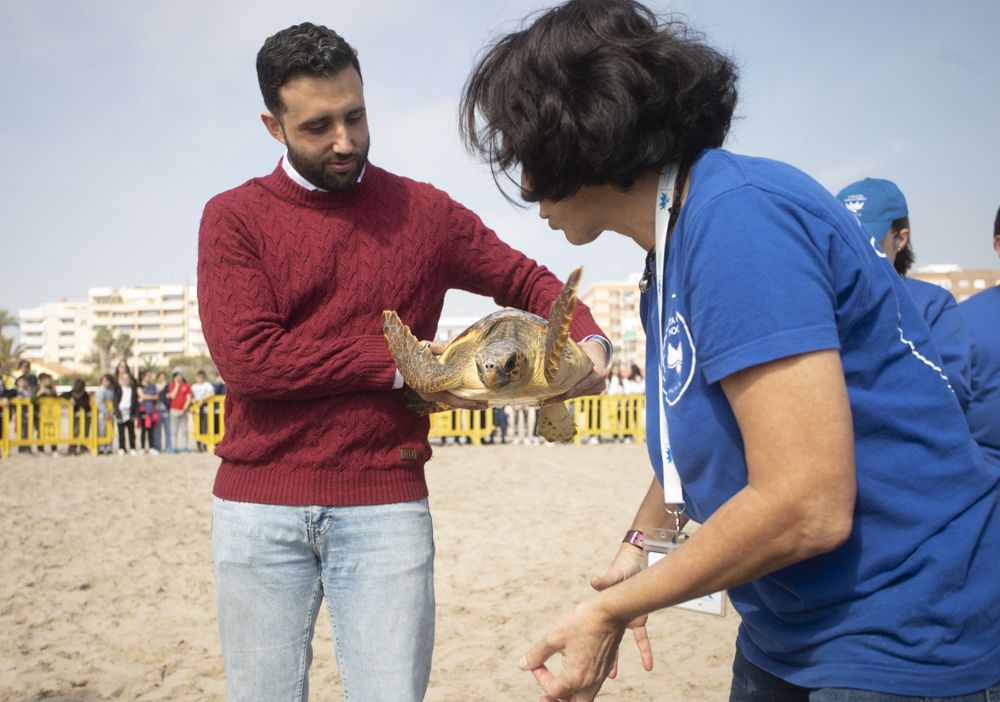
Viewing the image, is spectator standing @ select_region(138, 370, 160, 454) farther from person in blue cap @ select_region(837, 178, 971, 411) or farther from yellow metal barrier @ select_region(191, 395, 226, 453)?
person in blue cap @ select_region(837, 178, 971, 411)

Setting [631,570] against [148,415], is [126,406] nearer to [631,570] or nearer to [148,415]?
[148,415]

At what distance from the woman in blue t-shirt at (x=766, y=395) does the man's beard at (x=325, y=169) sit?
94cm

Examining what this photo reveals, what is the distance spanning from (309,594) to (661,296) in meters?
1.48

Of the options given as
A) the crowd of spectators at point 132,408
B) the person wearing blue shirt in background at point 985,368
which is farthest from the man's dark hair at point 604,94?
the crowd of spectators at point 132,408

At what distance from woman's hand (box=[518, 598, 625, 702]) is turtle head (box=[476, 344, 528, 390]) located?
3.47 feet

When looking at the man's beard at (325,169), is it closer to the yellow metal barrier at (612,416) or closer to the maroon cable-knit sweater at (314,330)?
the maroon cable-knit sweater at (314,330)

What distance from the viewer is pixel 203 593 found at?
6.27 m

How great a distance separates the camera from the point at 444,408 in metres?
2.23

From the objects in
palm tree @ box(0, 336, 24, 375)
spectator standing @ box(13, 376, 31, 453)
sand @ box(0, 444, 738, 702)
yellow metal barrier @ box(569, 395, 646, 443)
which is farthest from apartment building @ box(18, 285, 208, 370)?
sand @ box(0, 444, 738, 702)

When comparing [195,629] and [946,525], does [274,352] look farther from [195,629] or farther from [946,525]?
[195,629]

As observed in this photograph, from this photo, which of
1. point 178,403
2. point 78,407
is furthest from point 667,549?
point 78,407

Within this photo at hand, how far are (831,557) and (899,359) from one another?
33 cm

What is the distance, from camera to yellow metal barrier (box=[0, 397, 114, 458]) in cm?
1611

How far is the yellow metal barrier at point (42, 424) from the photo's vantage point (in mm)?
16109
